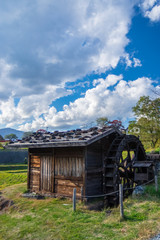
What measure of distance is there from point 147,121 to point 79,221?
21.7 m

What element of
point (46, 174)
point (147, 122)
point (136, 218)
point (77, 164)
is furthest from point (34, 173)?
point (147, 122)

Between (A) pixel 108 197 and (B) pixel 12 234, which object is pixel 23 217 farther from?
(A) pixel 108 197

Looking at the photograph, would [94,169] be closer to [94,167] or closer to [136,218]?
[94,167]

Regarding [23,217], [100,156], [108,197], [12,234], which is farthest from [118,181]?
[12,234]

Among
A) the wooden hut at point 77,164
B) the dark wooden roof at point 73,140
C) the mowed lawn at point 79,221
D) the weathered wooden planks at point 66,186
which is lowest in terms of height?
the mowed lawn at point 79,221

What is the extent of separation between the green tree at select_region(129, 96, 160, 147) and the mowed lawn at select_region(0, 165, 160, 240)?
16465 mm

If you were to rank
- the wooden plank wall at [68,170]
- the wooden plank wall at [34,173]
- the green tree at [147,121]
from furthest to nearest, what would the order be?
1. the green tree at [147,121]
2. the wooden plank wall at [34,173]
3. the wooden plank wall at [68,170]

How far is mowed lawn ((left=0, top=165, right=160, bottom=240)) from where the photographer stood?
20.5 feet

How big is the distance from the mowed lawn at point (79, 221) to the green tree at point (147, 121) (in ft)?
54.0

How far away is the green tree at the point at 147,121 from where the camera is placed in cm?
2542

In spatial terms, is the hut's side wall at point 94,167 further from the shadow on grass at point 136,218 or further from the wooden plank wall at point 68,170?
the shadow on grass at point 136,218

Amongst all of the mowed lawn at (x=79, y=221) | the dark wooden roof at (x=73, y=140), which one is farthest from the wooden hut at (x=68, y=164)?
the mowed lawn at (x=79, y=221)

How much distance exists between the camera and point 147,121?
26.7 metres

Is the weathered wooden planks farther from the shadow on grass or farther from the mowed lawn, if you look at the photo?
the shadow on grass
